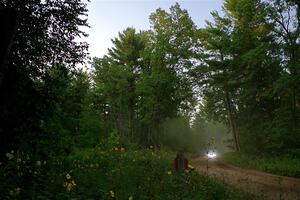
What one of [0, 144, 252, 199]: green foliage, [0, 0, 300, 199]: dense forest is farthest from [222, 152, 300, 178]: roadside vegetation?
[0, 144, 252, 199]: green foliage

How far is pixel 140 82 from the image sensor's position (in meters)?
34.7

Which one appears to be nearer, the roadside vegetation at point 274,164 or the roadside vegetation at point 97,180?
the roadside vegetation at point 97,180

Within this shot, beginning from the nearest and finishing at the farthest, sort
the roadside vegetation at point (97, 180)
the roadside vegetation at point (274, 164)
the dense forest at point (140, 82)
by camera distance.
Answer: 1. the roadside vegetation at point (97, 180)
2. the dense forest at point (140, 82)
3. the roadside vegetation at point (274, 164)

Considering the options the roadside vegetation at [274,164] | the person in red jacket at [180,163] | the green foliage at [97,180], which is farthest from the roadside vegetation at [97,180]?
the roadside vegetation at [274,164]

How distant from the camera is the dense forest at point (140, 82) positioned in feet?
30.8

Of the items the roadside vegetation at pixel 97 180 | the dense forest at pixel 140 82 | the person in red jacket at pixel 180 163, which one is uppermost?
the dense forest at pixel 140 82

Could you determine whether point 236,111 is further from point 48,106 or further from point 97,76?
point 48,106

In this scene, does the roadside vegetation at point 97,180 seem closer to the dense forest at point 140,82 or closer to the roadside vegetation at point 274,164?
the dense forest at point 140,82

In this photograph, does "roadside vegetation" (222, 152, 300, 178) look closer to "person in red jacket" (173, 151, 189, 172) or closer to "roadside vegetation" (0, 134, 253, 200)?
"roadside vegetation" (0, 134, 253, 200)

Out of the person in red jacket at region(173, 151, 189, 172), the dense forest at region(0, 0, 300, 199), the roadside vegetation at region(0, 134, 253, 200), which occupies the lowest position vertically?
the roadside vegetation at region(0, 134, 253, 200)

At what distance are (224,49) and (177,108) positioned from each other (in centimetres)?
887

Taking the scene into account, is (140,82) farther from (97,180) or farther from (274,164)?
(97,180)

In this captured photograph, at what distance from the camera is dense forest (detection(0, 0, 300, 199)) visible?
370 inches

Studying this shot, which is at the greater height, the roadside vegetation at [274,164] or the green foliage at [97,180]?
the roadside vegetation at [274,164]
